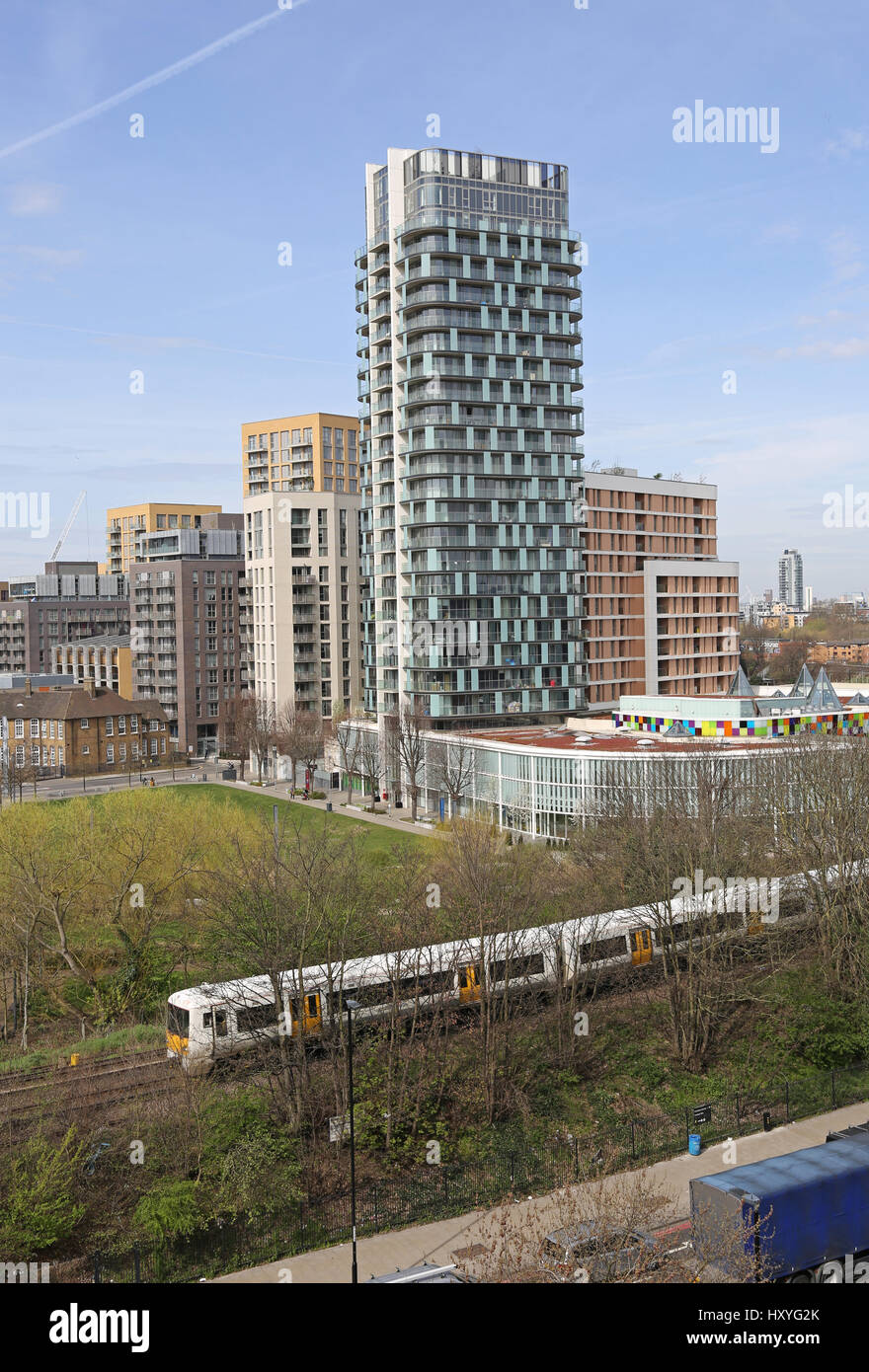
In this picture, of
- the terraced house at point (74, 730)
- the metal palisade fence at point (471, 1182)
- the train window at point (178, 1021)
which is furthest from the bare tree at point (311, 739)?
the metal palisade fence at point (471, 1182)

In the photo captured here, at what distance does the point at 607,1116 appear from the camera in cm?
3058

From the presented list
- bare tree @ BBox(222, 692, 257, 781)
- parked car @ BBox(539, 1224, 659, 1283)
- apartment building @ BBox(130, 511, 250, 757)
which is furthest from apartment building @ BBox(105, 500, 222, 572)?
parked car @ BBox(539, 1224, 659, 1283)

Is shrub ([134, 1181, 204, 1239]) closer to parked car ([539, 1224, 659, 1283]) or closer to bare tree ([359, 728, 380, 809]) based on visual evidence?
parked car ([539, 1224, 659, 1283])

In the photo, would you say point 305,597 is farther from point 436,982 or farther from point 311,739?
point 436,982

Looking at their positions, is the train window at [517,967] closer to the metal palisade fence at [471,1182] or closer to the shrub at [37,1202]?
the metal palisade fence at [471,1182]

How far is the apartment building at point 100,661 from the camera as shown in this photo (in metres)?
130

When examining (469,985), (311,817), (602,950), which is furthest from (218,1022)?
(311,817)

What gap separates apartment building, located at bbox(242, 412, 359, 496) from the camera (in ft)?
452

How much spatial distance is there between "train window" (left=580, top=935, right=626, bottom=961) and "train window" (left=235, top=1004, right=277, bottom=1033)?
9688 mm

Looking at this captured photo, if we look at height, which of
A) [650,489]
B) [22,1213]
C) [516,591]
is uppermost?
[650,489]

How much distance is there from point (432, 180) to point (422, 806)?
45391 mm

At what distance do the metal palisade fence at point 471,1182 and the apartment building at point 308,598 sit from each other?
2963 inches
